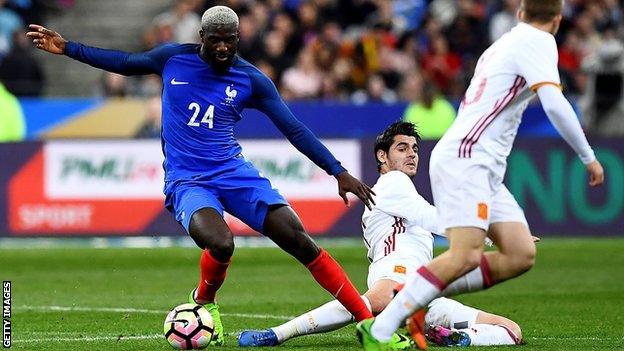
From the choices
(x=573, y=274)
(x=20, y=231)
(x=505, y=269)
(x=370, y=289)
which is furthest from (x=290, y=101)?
(x=505, y=269)

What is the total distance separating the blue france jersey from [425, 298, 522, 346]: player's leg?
1.31 m

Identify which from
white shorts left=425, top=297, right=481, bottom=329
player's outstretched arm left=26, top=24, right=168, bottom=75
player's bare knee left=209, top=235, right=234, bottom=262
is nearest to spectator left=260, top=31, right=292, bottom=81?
player's outstretched arm left=26, top=24, right=168, bottom=75

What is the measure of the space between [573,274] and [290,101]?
689 centimetres

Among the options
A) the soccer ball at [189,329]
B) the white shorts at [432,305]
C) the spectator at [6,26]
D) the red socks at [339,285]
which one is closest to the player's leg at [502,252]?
the red socks at [339,285]

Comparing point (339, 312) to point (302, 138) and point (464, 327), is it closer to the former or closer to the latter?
point (464, 327)

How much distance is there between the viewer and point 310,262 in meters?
9.34

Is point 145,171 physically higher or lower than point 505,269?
lower

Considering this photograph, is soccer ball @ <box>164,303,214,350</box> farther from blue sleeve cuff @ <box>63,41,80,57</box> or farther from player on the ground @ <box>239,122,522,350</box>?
blue sleeve cuff @ <box>63,41,80,57</box>

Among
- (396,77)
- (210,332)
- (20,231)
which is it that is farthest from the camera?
(396,77)

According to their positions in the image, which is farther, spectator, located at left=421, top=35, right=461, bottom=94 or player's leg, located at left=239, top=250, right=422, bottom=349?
spectator, located at left=421, top=35, right=461, bottom=94

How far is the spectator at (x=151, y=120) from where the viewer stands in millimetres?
20781

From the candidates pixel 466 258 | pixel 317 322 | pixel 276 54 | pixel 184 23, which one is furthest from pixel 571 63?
pixel 466 258

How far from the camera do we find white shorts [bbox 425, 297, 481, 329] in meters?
9.54

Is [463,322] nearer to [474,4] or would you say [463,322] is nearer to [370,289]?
[370,289]
